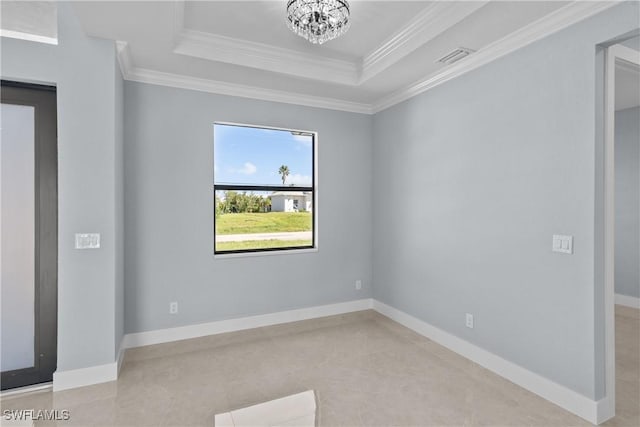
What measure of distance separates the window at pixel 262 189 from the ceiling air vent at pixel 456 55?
5.55 ft

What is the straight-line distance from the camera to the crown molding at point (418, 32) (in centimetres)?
226

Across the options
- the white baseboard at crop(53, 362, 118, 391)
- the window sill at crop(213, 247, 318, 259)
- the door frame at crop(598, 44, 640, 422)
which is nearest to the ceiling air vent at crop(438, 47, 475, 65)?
the door frame at crop(598, 44, 640, 422)

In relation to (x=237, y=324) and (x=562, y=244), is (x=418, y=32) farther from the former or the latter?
(x=237, y=324)

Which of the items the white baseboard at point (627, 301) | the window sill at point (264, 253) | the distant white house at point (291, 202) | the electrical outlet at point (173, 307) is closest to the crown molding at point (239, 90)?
the distant white house at point (291, 202)

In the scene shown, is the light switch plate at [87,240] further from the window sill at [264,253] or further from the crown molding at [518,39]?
the crown molding at [518,39]

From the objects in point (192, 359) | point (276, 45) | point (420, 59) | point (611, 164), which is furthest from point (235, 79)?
point (611, 164)

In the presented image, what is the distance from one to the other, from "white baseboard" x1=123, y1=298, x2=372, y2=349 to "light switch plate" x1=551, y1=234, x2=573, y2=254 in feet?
8.01

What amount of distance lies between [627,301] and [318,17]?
529 cm

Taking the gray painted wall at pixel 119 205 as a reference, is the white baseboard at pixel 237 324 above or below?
below

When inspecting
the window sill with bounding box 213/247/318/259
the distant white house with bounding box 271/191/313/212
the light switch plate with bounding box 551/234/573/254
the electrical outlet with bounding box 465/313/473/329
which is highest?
the distant white house with bounding box 271/191/313/212

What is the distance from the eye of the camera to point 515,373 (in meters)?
2.56

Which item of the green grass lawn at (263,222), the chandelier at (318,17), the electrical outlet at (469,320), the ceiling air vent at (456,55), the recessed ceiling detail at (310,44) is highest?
the recessed ceiling detail at (310,44)

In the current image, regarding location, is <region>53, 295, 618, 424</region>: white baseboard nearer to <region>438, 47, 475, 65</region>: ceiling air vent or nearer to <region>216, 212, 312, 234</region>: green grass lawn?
<region>216, 212, 312, 234</region>: green grass lawn

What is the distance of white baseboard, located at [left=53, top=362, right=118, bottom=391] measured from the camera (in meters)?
2.45
